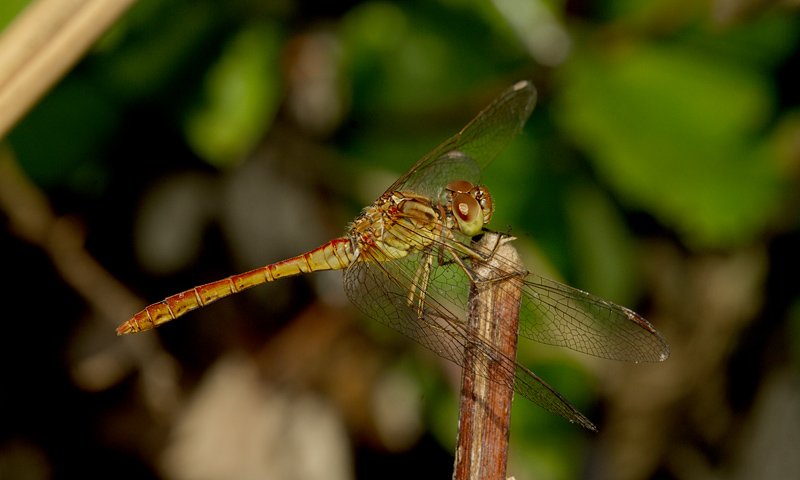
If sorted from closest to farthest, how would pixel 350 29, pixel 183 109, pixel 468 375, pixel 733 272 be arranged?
pixel 468 375, pixel 183 109, pixel 350 29, pixel 733 272

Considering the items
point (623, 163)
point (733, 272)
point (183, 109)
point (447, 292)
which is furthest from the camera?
point (733, 272)

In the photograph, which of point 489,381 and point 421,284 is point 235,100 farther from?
point 489,381

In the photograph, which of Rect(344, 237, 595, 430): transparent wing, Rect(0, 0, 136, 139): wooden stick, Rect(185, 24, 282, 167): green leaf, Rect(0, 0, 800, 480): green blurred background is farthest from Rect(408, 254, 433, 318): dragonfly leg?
Rect(185, 24, 282, 167): green leaf

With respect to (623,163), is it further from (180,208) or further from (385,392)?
(180,208)

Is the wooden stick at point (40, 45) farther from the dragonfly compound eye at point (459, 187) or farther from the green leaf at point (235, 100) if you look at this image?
the green leaf at point (235, 100)

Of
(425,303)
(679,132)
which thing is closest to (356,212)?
(425,303)

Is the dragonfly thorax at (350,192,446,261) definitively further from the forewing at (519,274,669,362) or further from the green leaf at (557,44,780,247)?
the green leaf at (557,44,780,247)

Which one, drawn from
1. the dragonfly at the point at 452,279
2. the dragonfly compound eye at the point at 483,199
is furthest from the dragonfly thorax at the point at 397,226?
the dragonfly compound eye at the point at 483,199

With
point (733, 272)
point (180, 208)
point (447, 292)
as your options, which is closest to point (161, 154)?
point (180, 208)

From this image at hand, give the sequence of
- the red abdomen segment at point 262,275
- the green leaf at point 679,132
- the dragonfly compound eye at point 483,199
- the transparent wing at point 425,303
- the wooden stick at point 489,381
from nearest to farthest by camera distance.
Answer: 1. the wooden stick at point 489,381
2. the transparent wing at point 425,303
3. the dragonfly compound eye at point 483,199
4. the red abdomen segment at point 262,275
5. the green leaf at point 679,132
